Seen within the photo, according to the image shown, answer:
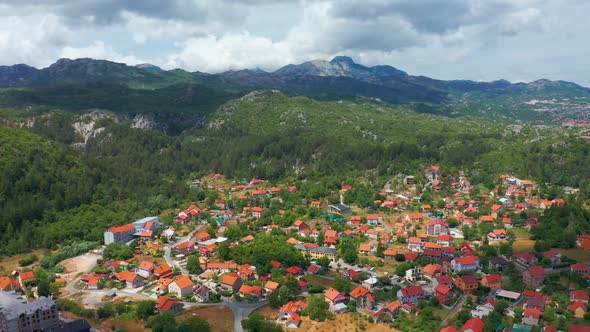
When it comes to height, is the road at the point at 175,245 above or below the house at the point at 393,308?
below

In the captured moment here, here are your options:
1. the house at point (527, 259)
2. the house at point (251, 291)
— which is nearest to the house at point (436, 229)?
the house at point (527, 259)

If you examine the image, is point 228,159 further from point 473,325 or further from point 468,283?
point 473,325

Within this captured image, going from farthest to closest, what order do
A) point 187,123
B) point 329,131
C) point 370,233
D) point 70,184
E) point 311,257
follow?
point 187,123 → point 329,131 → point 70,184 → point 370,233 → point 311,257

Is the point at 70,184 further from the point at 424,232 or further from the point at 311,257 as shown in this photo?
the point at 424,232

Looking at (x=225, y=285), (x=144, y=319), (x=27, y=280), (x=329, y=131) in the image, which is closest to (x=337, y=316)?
(x=225, y=285)

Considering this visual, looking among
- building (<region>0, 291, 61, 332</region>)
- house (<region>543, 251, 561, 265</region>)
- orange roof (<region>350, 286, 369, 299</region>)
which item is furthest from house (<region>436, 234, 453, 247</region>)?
building (<region>0, 291, 61, 332</region>)

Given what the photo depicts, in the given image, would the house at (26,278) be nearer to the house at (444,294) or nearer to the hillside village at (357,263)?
the hillside village at (357,263)

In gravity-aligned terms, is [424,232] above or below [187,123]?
below
